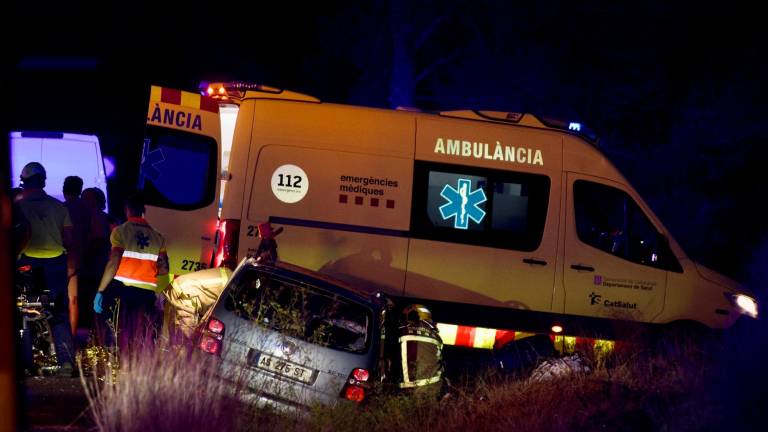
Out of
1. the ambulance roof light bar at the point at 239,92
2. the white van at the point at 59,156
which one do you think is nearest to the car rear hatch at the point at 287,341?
the ambulance roof light bar at the point at 239,92

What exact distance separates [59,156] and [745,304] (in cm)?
843

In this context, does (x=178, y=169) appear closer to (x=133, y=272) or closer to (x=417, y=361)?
(x=133, y=272)

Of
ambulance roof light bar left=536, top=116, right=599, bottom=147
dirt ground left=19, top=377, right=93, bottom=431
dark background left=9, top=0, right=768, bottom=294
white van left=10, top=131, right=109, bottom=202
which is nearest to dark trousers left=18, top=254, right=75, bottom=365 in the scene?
dirt ground left=19, top=377, right=93, bottom=431

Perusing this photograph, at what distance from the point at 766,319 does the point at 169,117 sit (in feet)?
21.6

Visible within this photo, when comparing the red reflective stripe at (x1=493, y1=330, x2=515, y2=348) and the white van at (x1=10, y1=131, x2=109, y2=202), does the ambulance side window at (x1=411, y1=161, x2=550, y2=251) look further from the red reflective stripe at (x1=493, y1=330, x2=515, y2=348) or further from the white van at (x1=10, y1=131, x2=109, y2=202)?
the white van at (x1=10, y1=131, x2=109, y2=202)

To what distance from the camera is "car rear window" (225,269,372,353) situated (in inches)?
306

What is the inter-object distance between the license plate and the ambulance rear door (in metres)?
3.39

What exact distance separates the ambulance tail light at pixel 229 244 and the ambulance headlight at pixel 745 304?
5.28m

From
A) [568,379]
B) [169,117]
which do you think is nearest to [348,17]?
[169,117]

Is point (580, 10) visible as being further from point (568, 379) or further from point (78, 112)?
point (568, 379)

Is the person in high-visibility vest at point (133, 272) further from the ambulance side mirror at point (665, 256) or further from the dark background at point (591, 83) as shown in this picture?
the dark background at point (591, 83)

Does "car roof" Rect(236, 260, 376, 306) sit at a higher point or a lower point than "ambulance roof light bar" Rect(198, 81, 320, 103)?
lower

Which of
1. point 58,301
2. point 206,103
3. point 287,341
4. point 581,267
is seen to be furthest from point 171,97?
point 581,267

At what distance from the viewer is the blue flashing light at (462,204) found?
10.9 meters
